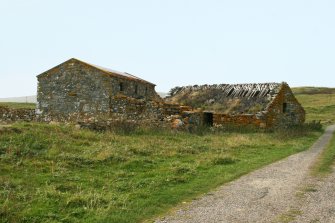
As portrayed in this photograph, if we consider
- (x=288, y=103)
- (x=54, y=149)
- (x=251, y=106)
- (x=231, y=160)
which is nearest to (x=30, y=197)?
(x=54, y=149)

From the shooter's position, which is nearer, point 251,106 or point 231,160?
point 231,160

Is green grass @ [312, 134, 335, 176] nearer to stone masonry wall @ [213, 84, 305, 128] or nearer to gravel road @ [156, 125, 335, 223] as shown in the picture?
gravel road @ [156, 125, 335, 223]

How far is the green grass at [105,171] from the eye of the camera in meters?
7.36

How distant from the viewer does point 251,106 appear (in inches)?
1139

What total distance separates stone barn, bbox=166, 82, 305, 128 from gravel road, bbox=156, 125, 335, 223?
16254 millimetres

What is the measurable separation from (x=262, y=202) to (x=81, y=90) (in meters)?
19.5

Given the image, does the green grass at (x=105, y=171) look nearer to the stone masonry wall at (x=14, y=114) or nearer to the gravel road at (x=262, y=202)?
the gravel road at (x=262, y=202)

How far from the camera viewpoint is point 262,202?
8133 millimetres

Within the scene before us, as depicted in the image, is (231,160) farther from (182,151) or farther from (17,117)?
(17,117)

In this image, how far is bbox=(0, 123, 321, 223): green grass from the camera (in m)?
7.36

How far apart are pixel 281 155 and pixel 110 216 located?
10805 millimetres

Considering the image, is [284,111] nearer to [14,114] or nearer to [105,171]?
[14,114]

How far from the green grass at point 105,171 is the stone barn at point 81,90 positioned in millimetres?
7380

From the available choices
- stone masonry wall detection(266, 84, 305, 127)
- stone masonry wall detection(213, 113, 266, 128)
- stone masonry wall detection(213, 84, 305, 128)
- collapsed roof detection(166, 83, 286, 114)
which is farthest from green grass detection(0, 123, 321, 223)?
collapsed roof detection(166, 83, 286, 114)
